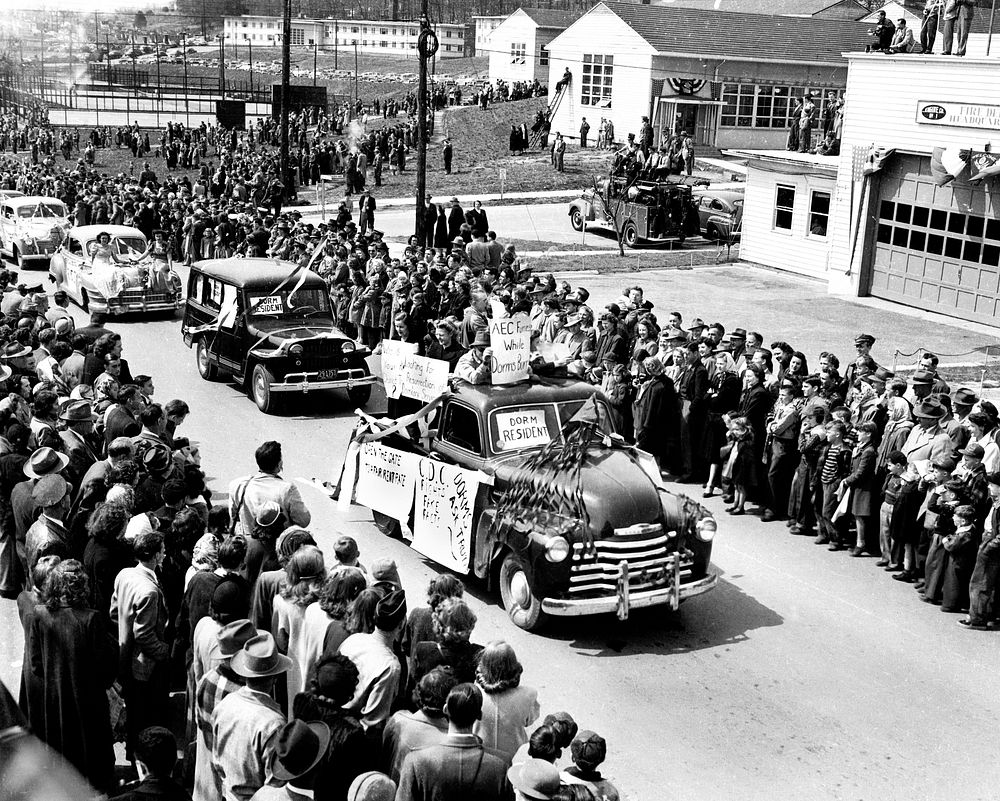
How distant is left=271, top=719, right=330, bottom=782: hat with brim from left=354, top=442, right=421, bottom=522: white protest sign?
6.03 meters

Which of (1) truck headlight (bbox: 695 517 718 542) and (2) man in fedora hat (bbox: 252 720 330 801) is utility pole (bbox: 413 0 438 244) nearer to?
(1) truck headlight (bbox: 695 517 718 542)

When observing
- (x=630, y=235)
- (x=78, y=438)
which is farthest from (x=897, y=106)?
(x=78, y=438)

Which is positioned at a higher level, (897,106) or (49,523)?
(897,106)

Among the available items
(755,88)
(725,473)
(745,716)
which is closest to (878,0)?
(755,88)

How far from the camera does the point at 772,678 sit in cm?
884

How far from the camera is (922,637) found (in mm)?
9641

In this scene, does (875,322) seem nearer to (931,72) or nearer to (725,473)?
(931,72)

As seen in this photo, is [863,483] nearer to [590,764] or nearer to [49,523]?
[590,764]

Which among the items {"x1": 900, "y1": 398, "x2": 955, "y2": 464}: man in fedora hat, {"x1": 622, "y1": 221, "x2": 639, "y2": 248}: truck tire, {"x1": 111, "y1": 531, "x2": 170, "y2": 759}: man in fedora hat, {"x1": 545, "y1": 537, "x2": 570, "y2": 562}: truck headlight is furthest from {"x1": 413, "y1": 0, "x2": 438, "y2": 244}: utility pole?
{"x1": 111, "y1": 531, "x2": 170, "y2": 759}: man in fedora hat

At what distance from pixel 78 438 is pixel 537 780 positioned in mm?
6698

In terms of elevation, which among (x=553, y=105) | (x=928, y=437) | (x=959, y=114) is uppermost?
(x=553, y=105)

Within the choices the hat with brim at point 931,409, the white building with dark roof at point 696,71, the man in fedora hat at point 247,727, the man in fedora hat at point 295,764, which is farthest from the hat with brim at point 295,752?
the white building with dark roof at point 696,71

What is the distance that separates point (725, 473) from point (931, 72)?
46.2ft

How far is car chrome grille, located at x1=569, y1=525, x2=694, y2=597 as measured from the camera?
9.11 meters
